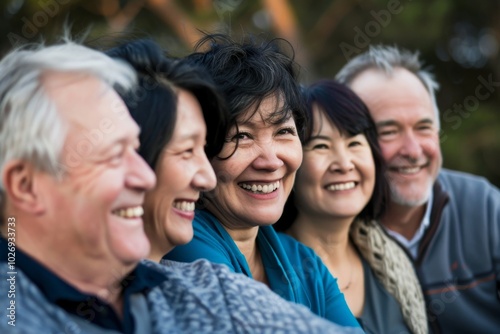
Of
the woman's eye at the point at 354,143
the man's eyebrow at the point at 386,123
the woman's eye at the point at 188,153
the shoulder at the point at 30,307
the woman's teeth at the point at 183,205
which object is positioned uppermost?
the man's eyebrow at the point at 386,123

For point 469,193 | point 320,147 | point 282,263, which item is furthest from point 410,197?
point 282,263

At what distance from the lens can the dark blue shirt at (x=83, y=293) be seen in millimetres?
1480

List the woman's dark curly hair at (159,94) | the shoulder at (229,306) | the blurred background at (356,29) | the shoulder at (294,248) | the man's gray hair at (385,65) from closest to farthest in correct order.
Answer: the shoulder at (229,306)
the woman's dark curly hair at (159,94)
the shoulder at (294,248)
the man's gray hair at (385,65)
the blurred background at (356,29)

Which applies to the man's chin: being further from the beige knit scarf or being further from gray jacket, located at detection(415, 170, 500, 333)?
the beige knit scarf

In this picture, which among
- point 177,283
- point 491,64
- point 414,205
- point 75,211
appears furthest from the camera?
point 491,64

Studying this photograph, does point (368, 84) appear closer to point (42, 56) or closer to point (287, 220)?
point (287, 220)

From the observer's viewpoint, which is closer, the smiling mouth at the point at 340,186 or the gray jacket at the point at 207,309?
the gray jacket at the point at 207,309

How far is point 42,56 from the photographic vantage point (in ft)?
5.14

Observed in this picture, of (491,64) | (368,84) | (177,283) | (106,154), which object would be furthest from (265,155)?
(491,64)

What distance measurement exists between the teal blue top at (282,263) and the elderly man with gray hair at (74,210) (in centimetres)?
56

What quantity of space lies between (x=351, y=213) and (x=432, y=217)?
1.95 feet

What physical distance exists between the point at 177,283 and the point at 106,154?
1.26ft

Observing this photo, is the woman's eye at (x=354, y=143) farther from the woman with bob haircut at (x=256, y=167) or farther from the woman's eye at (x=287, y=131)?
the woman's eye at (x=287, y=131)

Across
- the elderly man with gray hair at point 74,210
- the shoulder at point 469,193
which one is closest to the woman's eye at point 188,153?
the elderly man with gray hair at point 74,210
